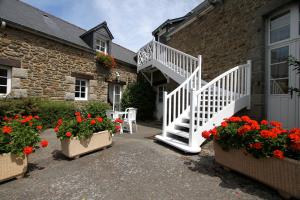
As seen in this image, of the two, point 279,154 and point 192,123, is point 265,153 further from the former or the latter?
point 192,123

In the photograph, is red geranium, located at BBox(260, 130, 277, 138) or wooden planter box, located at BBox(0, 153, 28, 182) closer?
red geranium, located at BBox(260, 130, 277, 138)

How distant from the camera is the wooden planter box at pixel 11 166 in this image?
7.68 ft

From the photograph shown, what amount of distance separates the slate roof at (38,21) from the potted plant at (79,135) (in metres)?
4.62

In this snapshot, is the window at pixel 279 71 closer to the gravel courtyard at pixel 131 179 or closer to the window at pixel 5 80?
the gravel courtyard at pixel 131 179

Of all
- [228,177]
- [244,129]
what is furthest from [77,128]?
[244,129]

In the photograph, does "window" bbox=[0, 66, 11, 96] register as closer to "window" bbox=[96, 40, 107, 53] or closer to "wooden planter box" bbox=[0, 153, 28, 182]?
"window" bbox=[96, 40, 107, 53]

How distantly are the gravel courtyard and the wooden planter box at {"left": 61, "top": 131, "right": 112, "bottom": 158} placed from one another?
5.4 inches

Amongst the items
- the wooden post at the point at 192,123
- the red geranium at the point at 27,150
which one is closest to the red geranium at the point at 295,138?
the wooden post at the point at 192,123

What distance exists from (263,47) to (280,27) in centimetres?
52

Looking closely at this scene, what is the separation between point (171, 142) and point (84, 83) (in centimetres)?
563

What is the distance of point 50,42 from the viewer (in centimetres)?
662

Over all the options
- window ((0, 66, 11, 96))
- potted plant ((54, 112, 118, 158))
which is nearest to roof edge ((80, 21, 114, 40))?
window ((0, 66, 11, 96))

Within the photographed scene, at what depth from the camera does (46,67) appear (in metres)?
6.54

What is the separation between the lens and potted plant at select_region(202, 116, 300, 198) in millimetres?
1917
